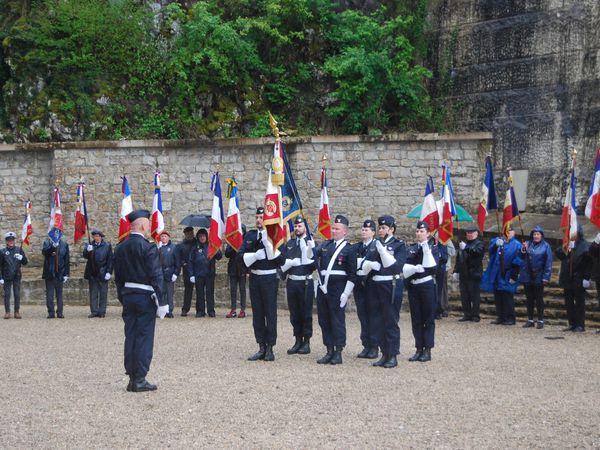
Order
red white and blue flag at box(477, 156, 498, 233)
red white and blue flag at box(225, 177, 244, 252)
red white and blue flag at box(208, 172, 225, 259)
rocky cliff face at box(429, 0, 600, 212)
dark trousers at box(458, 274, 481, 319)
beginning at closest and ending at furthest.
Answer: dark trousers at box(458, 274, 481, 319) < red white and blue flag at box(225, 177, 244, 252) < red white and blue flag at box(208, 172, 225, 259) < red white and blue flag at box(477, 156, 498, 233) < rocky cliff face at box(429, 0, 600, 212)

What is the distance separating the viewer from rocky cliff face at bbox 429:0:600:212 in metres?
20.5

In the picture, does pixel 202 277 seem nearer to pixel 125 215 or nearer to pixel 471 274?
pixel 125 215

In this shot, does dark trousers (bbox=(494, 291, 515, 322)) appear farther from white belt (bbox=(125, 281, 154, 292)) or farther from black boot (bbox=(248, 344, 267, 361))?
white belt (bbox=(125, 281, 154, 292))

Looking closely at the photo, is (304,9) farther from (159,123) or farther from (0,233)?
(0,233)

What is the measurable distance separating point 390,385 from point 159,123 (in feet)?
49.3

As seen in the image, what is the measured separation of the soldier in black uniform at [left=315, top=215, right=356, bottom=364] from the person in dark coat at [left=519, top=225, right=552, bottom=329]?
15.3 ft

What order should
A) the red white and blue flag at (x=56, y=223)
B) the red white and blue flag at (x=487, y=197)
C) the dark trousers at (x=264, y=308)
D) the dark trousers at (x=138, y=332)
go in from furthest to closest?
1. the red white and blue flag at (x=56, y=223)
2. the red white and blue flag at (x=487, y=197)
3. the dark trousers at (x=264, y=308)
4. the dark trousers at (x=138, y=332)

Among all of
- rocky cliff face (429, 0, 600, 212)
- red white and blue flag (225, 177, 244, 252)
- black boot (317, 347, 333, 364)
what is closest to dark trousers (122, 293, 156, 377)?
black boot (317, 347, 333, 364)

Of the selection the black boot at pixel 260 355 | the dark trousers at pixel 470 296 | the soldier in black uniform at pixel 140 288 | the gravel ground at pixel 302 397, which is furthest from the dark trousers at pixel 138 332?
the dark trousers at pixel 470 296

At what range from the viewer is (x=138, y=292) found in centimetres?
906

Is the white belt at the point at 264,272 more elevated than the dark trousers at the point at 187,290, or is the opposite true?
the white belt at the point at 264,272

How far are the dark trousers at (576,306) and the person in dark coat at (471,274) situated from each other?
6.12 ft

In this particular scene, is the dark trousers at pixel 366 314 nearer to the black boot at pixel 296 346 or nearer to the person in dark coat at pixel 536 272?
the black boot at pixel 296 346

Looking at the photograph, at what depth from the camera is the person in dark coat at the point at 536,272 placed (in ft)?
46.8
